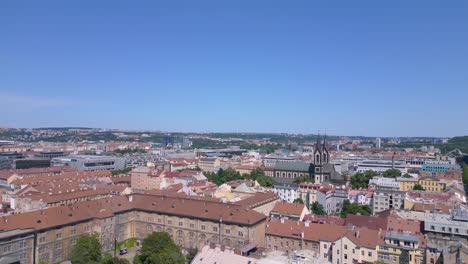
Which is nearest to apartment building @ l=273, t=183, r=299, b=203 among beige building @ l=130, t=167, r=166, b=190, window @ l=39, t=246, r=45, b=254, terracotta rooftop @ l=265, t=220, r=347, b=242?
beige building @ l=130, t=167, r=166, b=190

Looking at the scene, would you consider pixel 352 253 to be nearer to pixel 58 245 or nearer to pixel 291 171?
pixel 58 245

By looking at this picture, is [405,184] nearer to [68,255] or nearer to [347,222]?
[347,222]

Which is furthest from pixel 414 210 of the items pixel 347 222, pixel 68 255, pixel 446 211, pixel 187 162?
pixel 187 162

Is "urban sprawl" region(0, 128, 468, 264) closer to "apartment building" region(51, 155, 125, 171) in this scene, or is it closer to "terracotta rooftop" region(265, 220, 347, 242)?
"terracotta rooftop" region(265, 220, 347, 242)

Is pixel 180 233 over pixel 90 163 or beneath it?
beneath

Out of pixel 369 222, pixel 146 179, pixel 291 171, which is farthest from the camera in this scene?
pixel 291 171

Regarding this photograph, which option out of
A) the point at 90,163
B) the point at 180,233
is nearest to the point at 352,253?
the point at 180,233

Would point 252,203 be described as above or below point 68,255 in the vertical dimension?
above

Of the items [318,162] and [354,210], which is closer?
[354,210]
